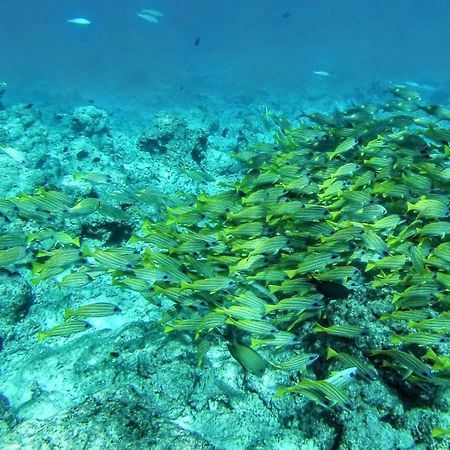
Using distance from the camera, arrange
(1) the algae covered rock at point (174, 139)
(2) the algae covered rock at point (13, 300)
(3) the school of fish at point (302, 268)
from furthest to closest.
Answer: (1) the algae covered rock at point (174, 139)
(2) the algae covered rock at point (13, 300)
(3) the school of fish at point (302, 268)

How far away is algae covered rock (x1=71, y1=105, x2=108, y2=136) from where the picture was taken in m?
15.7

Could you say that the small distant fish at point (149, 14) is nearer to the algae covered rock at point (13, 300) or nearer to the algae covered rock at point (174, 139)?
the algae covered rock at point (174, 139)

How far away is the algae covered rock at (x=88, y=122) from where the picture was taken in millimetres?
15656

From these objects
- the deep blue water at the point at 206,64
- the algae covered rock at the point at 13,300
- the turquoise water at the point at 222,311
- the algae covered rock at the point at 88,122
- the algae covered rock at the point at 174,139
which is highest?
the turquoise water at the point at 222,311

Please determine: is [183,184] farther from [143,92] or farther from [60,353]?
[143,92]

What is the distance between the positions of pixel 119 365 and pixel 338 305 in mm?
2659

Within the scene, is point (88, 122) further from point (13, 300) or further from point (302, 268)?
point (302, 268)

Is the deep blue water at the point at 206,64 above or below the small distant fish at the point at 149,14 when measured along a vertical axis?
below

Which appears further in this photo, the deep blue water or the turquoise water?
the deep blue water

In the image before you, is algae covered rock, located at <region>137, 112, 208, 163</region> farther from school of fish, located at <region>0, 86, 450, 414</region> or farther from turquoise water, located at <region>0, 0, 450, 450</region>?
school of fish, located at <region>0, 86, 450, 414</region>

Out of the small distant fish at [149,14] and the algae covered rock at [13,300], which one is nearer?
the algae covered rock at [13,300]

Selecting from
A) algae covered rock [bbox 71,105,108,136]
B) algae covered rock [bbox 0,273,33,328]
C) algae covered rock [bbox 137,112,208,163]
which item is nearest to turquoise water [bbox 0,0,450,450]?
algae covered rock [bbox 0,273,33,328]

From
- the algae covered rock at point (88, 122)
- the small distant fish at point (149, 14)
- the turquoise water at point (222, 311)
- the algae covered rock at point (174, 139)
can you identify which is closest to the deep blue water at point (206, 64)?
the small distant fish at point (149, 14)

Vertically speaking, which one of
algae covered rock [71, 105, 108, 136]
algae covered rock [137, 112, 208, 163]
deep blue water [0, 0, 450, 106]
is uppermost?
algae covered rock [137, 112, 208, 163]
